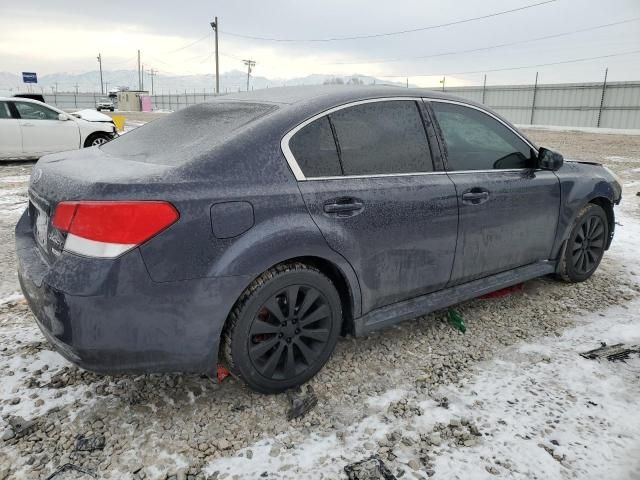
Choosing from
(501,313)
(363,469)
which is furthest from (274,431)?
(501,313)

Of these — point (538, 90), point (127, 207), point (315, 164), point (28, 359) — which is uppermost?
point (538, 90)

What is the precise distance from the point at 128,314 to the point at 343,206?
120cm

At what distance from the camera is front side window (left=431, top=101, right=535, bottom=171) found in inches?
126

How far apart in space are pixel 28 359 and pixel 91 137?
33.5 ft

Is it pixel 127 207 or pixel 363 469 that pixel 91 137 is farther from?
pixel 363 469

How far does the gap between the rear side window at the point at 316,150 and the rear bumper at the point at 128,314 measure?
2.33 ft

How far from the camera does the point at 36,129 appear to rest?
1102cm

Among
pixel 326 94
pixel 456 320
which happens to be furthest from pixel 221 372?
pixel 456 320

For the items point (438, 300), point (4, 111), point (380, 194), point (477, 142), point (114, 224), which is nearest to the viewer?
point (114, 224)

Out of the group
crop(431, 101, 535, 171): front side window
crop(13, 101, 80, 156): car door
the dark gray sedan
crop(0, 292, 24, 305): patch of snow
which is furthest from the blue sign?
crop(431, 101, 535, 171): front side window

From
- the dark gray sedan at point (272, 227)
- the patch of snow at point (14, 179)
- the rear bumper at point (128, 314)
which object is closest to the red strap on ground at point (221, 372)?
the dark gray sedan at point (272, 227)

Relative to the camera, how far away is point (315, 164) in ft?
8.46

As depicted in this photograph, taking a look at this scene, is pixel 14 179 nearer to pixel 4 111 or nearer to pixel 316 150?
pixel 4 111

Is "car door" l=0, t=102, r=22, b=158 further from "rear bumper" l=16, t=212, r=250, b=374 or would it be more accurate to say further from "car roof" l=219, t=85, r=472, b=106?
"rear bumper" l=16, t=212, r=250, b=374
